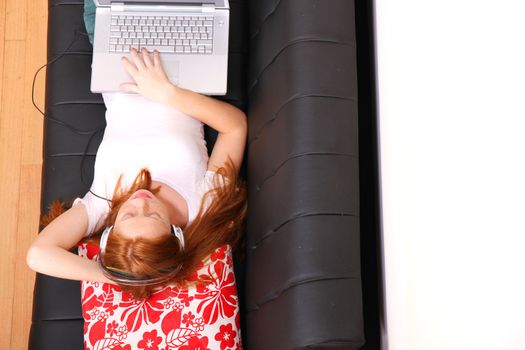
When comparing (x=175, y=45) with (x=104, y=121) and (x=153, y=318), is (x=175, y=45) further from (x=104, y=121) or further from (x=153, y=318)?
(x=153, y=318)

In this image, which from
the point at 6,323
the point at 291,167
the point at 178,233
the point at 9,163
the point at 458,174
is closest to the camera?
the point at 458,174

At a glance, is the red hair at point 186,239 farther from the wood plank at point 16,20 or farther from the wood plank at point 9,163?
the wood plank at point 16,20

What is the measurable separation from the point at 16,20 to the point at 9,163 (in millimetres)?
615

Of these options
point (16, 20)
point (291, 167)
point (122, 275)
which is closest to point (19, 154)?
point (16, 20)

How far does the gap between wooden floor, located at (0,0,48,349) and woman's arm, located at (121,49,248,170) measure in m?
0.78

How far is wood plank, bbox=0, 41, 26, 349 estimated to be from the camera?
217 cm

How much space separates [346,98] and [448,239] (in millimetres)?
578

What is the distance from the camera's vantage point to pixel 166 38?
178 centimetres

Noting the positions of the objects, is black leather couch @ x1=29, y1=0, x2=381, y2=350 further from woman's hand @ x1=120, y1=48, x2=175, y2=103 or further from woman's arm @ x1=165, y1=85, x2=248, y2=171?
woman's hand @ x1=120, y1=48, x2=175, y2=103

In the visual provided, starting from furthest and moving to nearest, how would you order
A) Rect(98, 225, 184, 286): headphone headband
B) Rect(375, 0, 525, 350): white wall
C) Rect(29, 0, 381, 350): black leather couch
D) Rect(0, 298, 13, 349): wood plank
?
1. Rect(0, 298, 13, 349): wood plank
2. Rect(98, 225, 184, 286): headphone headband
3. Rect(29, 0, 381, 350): black leather couch
4. Rect(375, 0, 525, 350): white wall

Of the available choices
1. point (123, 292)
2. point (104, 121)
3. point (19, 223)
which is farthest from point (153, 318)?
point (19, 223)

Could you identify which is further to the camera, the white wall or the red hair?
the red hair

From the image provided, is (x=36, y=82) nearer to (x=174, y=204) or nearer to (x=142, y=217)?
(x=174, y=204)

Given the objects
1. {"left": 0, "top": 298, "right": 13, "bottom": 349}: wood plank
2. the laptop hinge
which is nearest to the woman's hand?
the laptop hinge
